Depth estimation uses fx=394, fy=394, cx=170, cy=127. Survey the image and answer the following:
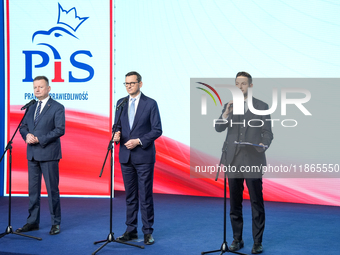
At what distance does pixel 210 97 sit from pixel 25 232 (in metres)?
3.02

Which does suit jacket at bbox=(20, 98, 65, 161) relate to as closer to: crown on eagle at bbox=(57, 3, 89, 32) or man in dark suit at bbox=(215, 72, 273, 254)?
man in dark suit at bbox=(215, 72, 273, 254)

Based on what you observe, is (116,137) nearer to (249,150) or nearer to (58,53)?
(249,150)

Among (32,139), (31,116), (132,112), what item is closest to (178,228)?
(132,112)

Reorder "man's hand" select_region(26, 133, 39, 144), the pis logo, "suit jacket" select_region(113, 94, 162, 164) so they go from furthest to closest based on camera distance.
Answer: the pis logo < "man's hand" select_region(26, 133, 39, 144) < "suit jacket" select_region(113, 94, 162, 164)

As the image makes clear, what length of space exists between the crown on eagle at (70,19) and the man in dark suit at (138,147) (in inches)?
91.2

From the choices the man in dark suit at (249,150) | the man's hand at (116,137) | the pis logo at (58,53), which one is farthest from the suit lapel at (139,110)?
the pis logo at (58,53)

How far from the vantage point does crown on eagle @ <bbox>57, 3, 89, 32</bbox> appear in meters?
5.45

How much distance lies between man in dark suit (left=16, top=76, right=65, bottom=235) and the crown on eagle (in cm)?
179

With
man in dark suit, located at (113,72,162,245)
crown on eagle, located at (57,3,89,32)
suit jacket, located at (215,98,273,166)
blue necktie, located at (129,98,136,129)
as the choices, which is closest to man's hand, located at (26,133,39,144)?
man in dark suit, located at (113,72,162,245)

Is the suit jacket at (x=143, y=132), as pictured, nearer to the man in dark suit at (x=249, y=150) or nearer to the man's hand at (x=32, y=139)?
the man in dark suit at (x=249, y=150)

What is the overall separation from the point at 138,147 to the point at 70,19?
2.78 meters

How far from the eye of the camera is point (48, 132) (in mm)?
3896

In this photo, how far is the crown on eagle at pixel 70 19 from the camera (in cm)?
545

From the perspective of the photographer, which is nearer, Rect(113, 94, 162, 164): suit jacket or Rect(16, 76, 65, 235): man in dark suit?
Rect(113, 94, 162, 164): suit jacket
